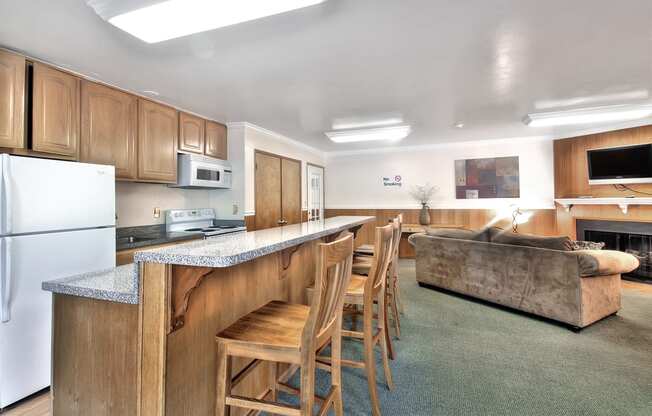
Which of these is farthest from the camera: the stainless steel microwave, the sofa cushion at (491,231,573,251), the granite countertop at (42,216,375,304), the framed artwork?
the framed artwork

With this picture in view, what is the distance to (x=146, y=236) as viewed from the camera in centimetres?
343

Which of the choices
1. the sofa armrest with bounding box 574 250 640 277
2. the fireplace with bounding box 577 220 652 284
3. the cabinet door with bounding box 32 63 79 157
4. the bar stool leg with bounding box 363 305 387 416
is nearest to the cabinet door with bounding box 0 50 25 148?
the cabinet door with bounding box 32 63 79 157

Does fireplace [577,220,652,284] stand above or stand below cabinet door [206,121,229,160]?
below

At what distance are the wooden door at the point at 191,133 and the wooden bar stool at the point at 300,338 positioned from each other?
113 inches

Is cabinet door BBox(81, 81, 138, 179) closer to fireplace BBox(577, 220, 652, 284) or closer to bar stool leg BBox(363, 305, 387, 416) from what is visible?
bar stool leg BBox(363, 305, 387, 416)

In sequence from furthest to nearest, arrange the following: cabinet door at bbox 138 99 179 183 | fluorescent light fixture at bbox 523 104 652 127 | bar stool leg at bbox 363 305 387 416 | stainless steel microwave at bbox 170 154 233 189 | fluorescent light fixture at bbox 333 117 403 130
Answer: fluorescent light fixture at bbox 333 117 403 130
fluorescent light fixture at bbox 523 104 652 127
stainless steel microwave at bbox 170 154 233 189
cabinet door at bbox 138 99 179 183
bar stool leg at bbox 363 305 387 416

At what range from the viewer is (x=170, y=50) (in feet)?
7.30

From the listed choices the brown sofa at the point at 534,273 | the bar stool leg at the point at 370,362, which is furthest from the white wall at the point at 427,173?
the bar stool leg at the point at 370,362

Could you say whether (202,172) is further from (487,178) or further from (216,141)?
(487,178)

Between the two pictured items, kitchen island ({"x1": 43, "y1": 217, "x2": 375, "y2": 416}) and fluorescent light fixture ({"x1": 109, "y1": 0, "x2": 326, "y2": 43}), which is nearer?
kitchen island ({"x1": 43, "y1": 217, "x2": 375, "y2": 416})

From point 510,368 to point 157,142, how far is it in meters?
3.77

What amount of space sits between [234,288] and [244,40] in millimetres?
1655

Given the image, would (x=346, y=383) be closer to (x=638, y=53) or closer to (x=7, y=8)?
(x=7, y=8)

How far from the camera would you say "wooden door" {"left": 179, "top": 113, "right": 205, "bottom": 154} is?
3574 mm
